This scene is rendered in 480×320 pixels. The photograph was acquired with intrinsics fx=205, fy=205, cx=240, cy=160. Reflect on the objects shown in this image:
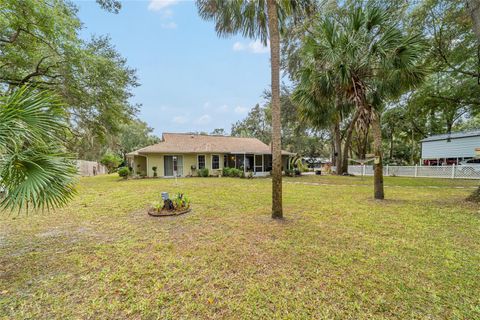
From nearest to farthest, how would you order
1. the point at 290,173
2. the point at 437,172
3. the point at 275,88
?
the point at 275,88
the point at 437,172
the point at 290,173

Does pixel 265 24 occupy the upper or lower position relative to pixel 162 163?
upper

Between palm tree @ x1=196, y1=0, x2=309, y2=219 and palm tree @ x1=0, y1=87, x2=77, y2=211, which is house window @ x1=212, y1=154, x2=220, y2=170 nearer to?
palm tree @ x1=196, y1=0, x2=309, y2=219

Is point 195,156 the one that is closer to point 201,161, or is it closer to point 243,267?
point 201,161

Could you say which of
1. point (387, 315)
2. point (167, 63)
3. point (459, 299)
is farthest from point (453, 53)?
point (167, 63)

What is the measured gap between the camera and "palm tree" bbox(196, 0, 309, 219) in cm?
504

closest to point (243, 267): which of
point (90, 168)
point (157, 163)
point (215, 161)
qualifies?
point (215, 161)

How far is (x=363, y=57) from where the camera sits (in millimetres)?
6809

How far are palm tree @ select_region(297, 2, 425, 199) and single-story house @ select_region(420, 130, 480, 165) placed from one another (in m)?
12.8

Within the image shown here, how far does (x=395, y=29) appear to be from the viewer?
21.5 feet

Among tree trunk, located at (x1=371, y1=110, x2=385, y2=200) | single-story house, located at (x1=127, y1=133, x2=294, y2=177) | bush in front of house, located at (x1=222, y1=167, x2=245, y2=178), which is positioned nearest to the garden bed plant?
tree trunk, located at (x1=371, y1=110, x2=385, y2=200)

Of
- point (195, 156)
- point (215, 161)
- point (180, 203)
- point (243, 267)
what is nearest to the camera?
point (243, 267)

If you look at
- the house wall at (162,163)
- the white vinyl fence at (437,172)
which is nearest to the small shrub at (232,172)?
the house wall at (162,163)

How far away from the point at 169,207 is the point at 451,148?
69.1ft

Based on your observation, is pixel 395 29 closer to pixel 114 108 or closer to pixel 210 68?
pixel 210 68
